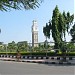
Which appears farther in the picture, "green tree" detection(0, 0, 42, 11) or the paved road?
the paved road

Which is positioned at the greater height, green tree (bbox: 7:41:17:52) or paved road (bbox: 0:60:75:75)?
green tree (bbox: 7:41:17:52)

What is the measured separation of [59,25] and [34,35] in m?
18.4

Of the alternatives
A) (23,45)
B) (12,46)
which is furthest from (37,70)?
(12,46)

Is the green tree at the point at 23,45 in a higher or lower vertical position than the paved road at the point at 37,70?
higher

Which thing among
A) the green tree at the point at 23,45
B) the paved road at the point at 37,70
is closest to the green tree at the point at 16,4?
the paved road at the point at 37,70

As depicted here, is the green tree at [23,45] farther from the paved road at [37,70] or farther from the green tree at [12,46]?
the paved road at [37,70]

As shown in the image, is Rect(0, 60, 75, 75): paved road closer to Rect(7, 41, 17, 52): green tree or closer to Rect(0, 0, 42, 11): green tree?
Rect(0, 0, 42, 11): green tree

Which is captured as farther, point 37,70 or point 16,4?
point 37,70

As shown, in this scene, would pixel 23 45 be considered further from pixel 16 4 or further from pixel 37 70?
pixel 16 4

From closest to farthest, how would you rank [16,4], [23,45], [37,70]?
[16,4], [37,70], [23,45]

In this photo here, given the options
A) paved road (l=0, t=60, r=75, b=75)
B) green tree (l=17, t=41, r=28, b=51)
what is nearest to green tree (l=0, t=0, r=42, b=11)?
paved road (l=0, t=60, r=75, b=75)

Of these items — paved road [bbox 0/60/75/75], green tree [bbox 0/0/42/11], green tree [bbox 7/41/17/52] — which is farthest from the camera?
green tree [bbox 7/41/17/52]

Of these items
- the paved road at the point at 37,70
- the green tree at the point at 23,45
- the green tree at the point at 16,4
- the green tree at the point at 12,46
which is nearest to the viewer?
the green tree at the point at 16,4

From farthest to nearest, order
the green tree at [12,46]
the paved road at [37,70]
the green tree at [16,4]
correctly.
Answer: the green tree at [12,46] < the paved road at [37,70] < the green tree at [16,4]
